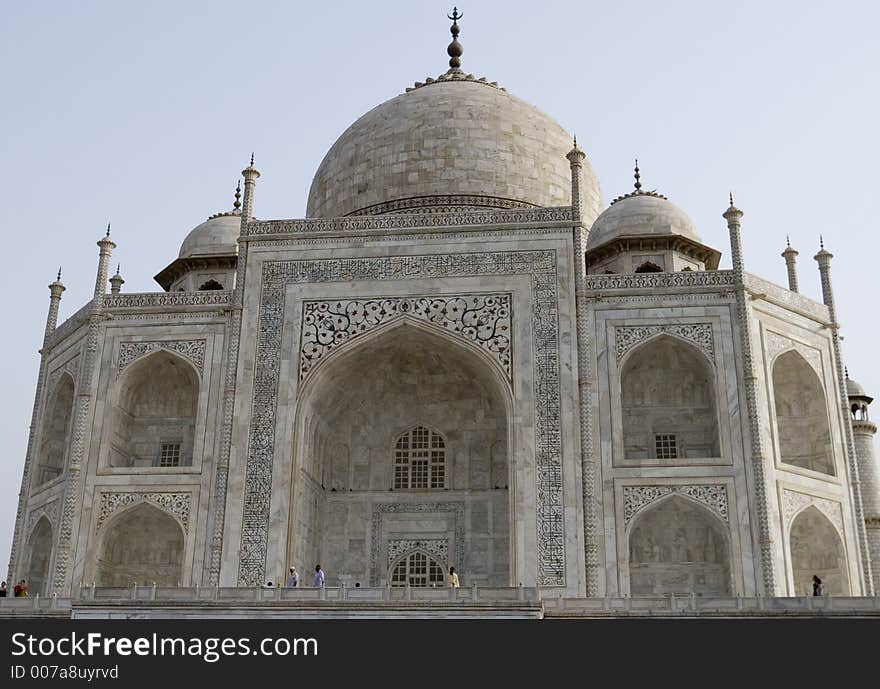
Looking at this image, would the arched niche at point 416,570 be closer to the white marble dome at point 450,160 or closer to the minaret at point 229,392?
the minaret at point 229,392

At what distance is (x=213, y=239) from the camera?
22562mm

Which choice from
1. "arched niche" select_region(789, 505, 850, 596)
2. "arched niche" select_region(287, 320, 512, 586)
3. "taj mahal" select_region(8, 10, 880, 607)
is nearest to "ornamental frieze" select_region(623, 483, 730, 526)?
"taj mahal" select_region(8, 10, 880, 607)

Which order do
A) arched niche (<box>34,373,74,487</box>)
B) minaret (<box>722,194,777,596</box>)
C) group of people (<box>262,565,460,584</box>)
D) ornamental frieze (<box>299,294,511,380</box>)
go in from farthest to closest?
1. arched niche (<box>34,373,74,487</box>)
2. ornamental frieze (<box>299,294,511,380</box>)
3. minaret (<box>722,194,777,596</box>)
4. group of people (<box>262,565,460,584</box>)

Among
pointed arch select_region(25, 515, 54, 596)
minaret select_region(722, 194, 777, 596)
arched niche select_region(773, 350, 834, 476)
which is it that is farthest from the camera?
pointed arch select_region(25, 515, 54, 596)

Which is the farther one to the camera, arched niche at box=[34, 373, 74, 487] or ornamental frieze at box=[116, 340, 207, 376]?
arched niche at box=[34, 373, 74, 487]

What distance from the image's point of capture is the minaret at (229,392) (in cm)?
1670

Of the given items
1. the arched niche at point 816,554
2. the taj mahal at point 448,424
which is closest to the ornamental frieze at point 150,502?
the taj mahal at point 448,424

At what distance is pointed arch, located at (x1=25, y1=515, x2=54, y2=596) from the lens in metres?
18.7

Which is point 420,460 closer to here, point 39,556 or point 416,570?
point 416,570

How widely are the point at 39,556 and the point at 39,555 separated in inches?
0.7

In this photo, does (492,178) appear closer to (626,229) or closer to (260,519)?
(626,229)

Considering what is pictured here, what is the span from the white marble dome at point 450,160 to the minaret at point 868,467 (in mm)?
6993

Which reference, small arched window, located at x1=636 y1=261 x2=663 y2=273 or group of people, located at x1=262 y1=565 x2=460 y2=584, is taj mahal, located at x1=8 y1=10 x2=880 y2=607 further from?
small arched window, located at x1=636 y1=261 x2=663 y2=273

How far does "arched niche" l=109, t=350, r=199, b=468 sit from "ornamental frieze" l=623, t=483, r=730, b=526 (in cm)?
750
